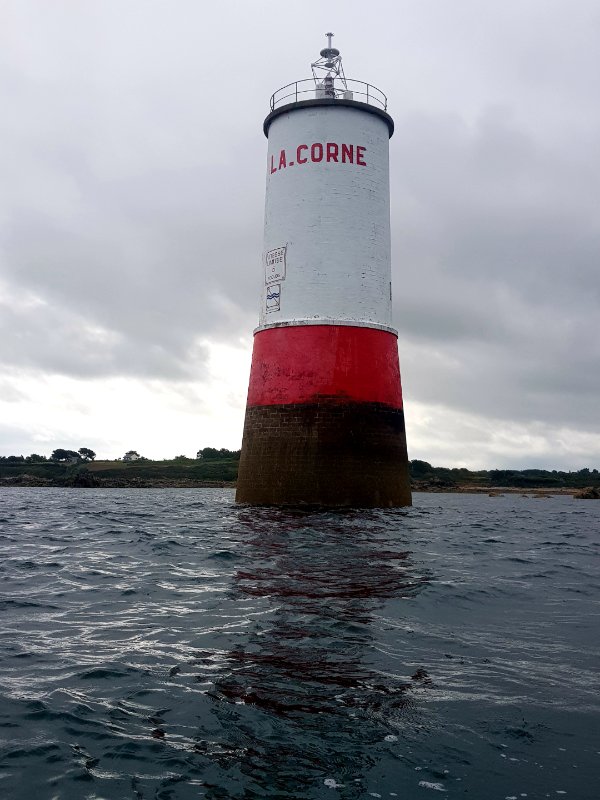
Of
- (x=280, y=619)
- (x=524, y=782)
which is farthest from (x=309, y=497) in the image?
(x=524, y=782)

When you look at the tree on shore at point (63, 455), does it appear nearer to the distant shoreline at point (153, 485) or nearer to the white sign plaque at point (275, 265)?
the distant shoreline at point (153, 485)

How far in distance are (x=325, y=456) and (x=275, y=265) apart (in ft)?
19.3

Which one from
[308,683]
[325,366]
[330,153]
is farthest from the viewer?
[330,153]

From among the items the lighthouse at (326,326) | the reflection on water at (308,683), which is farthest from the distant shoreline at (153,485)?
the reflection on water at (308,683)

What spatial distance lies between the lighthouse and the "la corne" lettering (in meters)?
0.03

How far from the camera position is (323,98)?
2066 centimetres

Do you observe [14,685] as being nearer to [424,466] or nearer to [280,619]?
[280,619]

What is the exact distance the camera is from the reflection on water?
3740mm

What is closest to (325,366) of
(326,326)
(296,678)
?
(326,326)

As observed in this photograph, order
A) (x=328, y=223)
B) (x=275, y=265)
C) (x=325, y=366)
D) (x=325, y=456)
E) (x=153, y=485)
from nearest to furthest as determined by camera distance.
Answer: (x=325, y=456) < (x=325, y=366) < (x=328, y=223) < (x=275, y=265) < (x=153, y=485)

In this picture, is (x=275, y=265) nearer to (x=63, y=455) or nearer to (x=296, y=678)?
(x=296, y=678)

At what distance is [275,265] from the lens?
20609mm

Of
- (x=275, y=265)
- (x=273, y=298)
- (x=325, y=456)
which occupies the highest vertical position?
(x=275, y=265)

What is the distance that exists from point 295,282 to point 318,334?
5.84ft
